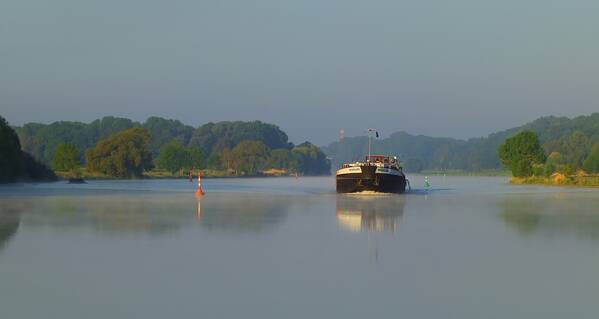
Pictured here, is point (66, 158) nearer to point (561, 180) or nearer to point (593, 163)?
point (561, 180)

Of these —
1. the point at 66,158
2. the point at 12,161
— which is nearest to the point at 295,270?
the point at 12,161

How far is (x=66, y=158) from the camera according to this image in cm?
16250

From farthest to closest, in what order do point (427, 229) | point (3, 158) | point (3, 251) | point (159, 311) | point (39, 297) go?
point (3, 158), point (427, 229), point (3, 251), point (39, 297), point (159, 311)

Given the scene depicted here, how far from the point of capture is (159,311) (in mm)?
14031

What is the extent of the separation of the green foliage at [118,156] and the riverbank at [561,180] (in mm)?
81650

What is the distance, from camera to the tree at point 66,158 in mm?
162375

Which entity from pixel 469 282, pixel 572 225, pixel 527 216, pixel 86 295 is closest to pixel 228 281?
pixel 86 295

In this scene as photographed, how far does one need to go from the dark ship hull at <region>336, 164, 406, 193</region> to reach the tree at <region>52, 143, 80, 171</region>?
9557cm

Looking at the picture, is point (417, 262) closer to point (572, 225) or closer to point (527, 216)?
point (572, 225)

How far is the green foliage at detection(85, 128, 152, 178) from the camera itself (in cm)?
16750

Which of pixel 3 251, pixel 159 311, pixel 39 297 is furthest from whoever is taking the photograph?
pixel 3 251

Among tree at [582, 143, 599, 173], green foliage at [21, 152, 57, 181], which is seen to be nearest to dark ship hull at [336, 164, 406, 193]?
green foliage at [21, 152, 57, 181]

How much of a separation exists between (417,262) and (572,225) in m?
16.1

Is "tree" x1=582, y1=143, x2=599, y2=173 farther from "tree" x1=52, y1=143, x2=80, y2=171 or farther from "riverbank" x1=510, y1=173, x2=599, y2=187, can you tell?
"tree" x1=52, y1=143, x2=80, y2=171
